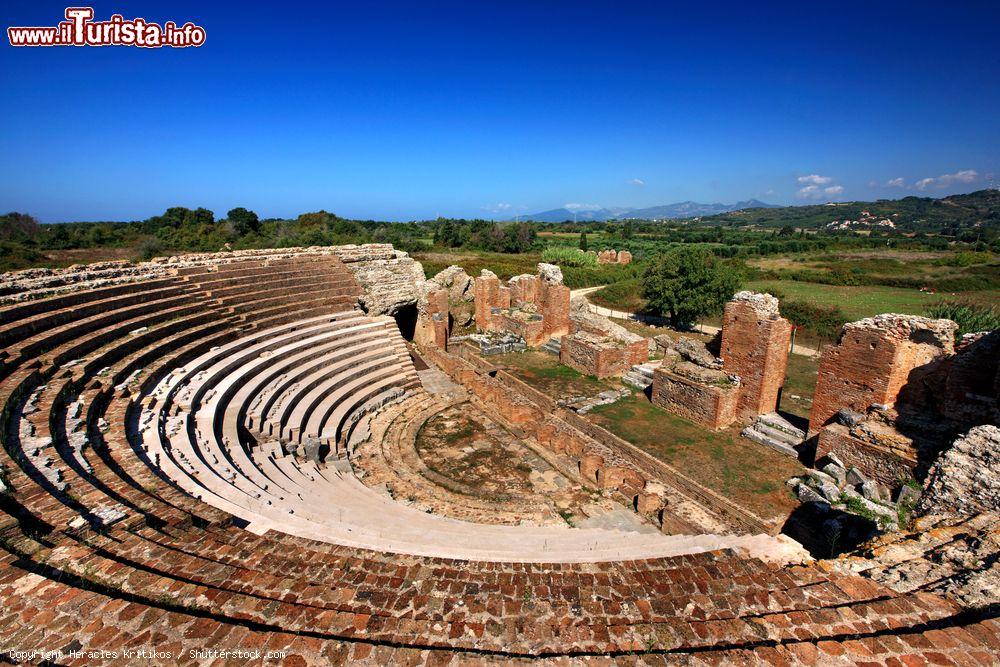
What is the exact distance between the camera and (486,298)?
22875 millimetres

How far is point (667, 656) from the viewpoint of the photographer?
3.58m

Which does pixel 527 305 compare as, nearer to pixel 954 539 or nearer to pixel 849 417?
pixel 849 417

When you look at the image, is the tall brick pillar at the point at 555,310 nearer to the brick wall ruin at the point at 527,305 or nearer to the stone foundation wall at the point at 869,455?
the brick wall ruin at the point at 527,305

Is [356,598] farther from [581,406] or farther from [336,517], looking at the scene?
[581,406]

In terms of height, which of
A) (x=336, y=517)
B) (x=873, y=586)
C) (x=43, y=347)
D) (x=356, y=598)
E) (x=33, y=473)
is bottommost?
(x=336, y=517)

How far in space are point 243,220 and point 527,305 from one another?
36.8m

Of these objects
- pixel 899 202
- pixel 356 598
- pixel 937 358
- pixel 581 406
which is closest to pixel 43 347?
pixel 356 598

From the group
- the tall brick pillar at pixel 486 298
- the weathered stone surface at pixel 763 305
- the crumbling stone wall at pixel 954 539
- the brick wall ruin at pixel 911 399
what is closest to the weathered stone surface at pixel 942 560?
the crumbling stone wall at pixel 954 539

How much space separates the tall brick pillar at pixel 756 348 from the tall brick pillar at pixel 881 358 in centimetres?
131

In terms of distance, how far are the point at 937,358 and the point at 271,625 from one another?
43.5 feet

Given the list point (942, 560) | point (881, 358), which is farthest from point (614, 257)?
point (942, 560)

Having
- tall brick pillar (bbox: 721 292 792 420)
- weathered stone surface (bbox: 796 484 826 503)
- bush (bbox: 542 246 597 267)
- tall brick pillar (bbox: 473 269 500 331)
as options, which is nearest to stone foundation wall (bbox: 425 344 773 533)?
weathered stone surface (bbox: 796 484 826 503)

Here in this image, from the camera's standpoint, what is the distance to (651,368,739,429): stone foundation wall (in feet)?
38.5

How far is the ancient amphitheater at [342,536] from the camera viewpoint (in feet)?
11.8
